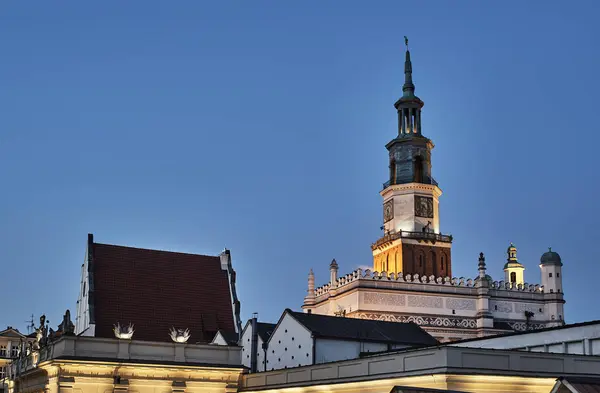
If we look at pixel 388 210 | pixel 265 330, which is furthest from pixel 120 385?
pixel 388 210

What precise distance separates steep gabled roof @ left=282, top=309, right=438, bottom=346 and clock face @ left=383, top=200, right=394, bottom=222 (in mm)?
29729

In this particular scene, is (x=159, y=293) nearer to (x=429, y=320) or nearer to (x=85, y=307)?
(x=85, y=307)

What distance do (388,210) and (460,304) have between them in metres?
14.2

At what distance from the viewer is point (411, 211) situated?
9081 cm

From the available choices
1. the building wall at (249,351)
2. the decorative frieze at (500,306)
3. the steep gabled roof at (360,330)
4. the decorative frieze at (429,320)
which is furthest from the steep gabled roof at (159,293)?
the decorative frieze at (500,306)

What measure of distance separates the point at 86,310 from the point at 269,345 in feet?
45.8

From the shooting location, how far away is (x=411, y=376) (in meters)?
36.1

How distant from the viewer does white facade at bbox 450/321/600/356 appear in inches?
1692

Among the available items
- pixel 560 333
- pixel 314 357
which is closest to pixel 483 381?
pixel 560 333

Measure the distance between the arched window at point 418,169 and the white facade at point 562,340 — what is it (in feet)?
149

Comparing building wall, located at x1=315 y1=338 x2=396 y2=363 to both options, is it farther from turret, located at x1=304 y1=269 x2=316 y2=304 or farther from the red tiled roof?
turret, located at x1=304 y1=269 x2=316 y2=304

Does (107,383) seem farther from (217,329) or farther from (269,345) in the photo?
(269,345)

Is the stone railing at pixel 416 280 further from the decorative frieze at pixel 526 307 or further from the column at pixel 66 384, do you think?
the column at pixel 66 384

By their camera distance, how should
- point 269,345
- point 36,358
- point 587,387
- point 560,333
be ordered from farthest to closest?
point 269,345 < point 36,358 < point 560,333 < point 587,387
